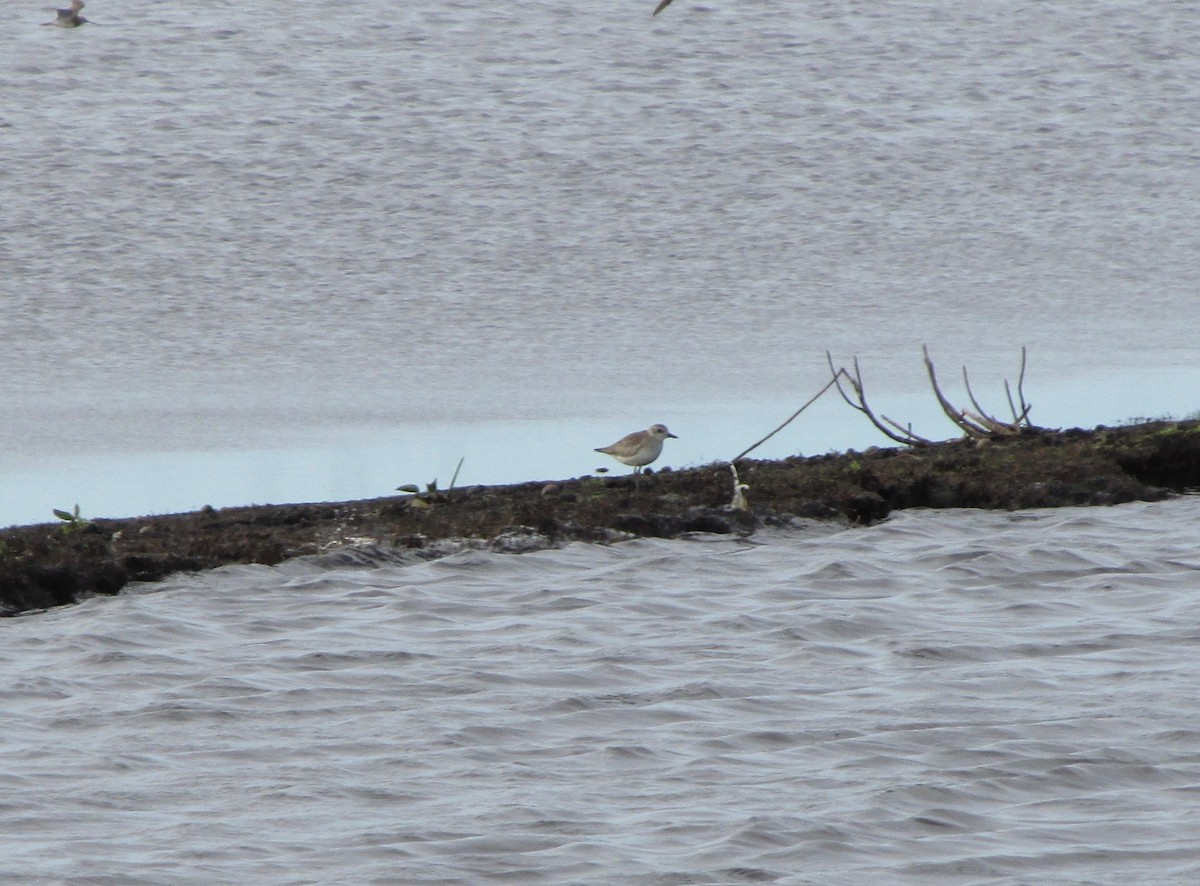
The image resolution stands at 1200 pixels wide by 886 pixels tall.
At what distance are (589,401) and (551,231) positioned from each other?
4220 millimetres

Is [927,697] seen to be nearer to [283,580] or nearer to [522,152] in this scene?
[283,580]

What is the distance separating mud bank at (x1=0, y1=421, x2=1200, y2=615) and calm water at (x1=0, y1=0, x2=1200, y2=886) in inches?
7.8

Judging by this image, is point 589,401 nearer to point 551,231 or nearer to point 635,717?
point 551,231

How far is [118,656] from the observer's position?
7914 mm

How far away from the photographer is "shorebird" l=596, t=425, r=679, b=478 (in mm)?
10258

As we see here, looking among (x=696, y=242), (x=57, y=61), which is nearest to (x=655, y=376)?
(x=696, y=242)

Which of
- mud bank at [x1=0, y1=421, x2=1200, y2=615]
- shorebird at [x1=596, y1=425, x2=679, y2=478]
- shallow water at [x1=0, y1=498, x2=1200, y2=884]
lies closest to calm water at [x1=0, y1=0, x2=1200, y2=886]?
shallow water at [x1=0, y1=498, x2=1200, y2=884]

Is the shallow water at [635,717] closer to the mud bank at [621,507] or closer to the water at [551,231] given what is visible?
the mud bank at [621,507]

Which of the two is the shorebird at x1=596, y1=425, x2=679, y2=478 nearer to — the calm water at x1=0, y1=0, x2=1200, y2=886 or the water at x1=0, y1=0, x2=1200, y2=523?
the calm water at x1=0, y1=0, x2=1200, y2=886

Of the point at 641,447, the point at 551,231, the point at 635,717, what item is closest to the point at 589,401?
the point at 641,447

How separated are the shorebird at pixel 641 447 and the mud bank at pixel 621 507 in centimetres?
17

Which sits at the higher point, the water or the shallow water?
the water

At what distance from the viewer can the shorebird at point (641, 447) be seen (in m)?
10.3

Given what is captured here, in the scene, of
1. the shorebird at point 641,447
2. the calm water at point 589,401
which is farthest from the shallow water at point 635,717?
the shorebird at point 641,447
